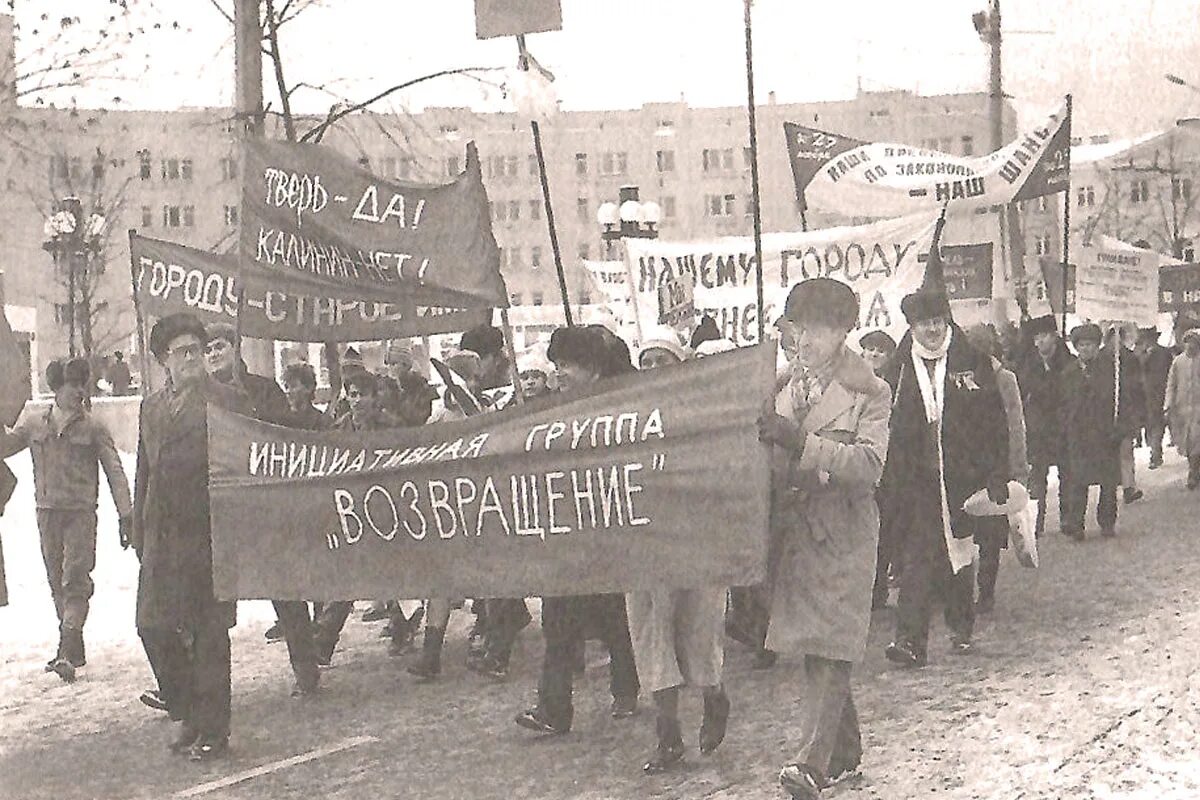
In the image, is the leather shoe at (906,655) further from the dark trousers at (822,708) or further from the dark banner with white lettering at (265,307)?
the dark trousers at (822,708)

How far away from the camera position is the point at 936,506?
30.9ft

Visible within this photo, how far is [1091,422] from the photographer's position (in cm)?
1546

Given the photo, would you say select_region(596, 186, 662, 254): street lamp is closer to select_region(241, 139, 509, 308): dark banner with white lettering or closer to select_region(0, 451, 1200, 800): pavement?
select_region(0, 451, 1200, 800): pavement

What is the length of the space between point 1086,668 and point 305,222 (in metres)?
4.19

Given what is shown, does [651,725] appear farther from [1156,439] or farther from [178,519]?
[1156,439]

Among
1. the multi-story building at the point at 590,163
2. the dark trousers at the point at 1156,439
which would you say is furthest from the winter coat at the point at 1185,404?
the multi-story building at the point at 590,163

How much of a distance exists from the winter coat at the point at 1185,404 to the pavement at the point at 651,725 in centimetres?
847

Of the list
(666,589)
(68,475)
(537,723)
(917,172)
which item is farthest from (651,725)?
(917,172)

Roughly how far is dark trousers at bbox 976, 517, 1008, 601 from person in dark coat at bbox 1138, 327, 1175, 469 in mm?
12977

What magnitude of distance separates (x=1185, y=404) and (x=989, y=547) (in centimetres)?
1096

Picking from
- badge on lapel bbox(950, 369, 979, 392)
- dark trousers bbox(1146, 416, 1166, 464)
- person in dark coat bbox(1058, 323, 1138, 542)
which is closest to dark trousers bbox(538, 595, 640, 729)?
badge on lapel bbox(950, 369, 979, 392)

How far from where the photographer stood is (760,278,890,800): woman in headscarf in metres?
6.41

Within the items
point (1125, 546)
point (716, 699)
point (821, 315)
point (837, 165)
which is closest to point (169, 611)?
point (716, 699)

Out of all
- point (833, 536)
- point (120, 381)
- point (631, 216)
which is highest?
point (631, 216)
